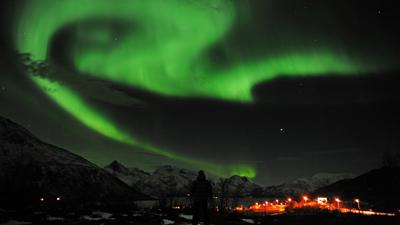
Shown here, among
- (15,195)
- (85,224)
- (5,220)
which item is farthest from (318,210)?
(15,195)

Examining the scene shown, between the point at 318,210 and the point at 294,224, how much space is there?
17.9 meters

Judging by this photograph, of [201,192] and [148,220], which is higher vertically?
[201,192]

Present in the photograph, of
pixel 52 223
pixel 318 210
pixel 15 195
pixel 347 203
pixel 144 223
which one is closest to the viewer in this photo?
pixel 52 223

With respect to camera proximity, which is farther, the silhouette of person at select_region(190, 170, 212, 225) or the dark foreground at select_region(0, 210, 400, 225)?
the dark foreground at select_region(0, 210, 400, 225)

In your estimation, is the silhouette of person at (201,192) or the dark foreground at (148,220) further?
the dark foreground at (148,220)

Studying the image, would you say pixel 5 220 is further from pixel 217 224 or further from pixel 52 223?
pixel 217 224

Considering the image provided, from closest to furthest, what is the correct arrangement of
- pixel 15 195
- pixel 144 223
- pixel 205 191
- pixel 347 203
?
1. pixel 205 191
2. pixel 144 223
3. pixel 347 203
4. pixel 15 195

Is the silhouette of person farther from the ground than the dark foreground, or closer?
farther from the ground

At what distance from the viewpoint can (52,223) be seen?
24953mm


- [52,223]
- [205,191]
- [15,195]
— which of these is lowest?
[52,223]

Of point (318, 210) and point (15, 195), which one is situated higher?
point (15, 195)

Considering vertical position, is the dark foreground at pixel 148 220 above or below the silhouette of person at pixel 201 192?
below

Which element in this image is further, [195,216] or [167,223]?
[167,223]

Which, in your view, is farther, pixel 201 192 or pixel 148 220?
pixel 148 220
